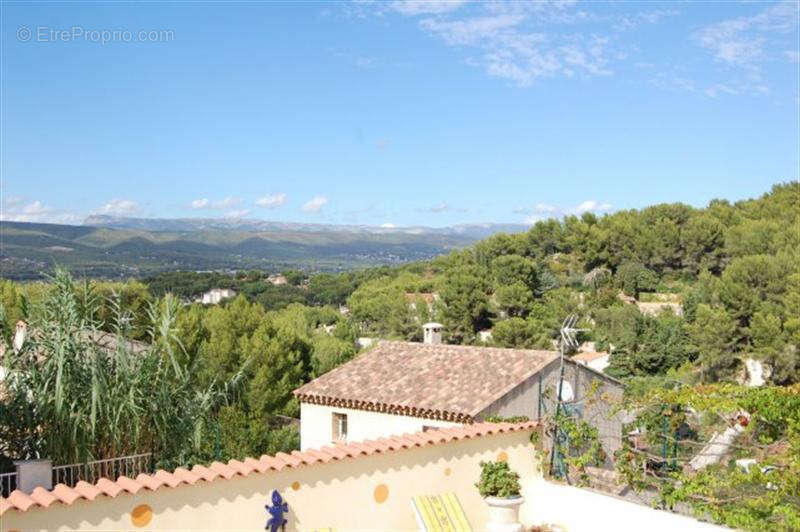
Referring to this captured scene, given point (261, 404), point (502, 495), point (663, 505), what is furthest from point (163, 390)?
point (261, 404)

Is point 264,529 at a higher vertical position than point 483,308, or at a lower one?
higher

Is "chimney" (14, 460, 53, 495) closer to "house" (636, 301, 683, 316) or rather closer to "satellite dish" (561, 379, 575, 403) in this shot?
"satellite dish" (561, 379, 575, 403)

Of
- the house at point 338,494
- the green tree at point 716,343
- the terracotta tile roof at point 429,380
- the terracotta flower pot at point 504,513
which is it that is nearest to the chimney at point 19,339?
the house at point 338,494

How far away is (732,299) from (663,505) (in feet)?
116

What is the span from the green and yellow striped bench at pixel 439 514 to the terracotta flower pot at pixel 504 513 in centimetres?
27

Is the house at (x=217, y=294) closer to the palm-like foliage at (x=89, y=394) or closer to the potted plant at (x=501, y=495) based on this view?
the palm-like foliage at (x=89, y=394)

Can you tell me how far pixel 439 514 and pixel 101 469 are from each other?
3.95m

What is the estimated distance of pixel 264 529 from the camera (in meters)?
6.29

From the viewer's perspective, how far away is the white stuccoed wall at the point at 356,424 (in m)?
17.2

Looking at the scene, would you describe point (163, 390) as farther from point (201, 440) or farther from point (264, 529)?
point (264, 529)

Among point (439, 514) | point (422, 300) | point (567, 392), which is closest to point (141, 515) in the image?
point (439, 514)

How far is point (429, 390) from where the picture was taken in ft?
58.2

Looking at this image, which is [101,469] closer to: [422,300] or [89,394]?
[89,394]

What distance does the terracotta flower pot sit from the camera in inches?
294
